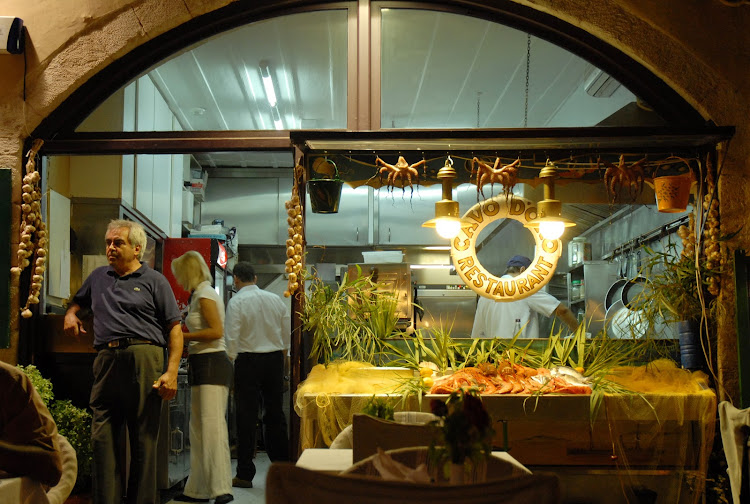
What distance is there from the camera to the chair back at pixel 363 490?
5.67 ft

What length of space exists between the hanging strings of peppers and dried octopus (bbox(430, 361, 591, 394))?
2716mm

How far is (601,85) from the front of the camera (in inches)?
219

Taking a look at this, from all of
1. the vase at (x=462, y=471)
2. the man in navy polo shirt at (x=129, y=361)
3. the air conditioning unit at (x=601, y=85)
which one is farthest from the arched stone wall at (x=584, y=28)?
the vase at (x=462, y=471)

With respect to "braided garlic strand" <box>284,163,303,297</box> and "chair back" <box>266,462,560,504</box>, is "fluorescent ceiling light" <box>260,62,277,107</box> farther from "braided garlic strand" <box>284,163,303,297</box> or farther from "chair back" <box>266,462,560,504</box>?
"chair back" <box>266,462,560,504</box>

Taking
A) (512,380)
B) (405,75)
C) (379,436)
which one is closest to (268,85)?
(405,75)

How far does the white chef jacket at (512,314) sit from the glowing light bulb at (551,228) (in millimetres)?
1491

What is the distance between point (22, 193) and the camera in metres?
5.33

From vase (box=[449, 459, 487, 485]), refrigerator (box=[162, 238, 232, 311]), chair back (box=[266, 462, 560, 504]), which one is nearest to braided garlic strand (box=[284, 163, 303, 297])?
vase (box=[449, 459, 487, 485])

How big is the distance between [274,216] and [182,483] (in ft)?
15.7

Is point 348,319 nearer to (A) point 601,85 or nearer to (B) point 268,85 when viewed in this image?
(B) point 268,85

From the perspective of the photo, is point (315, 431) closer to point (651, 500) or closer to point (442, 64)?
point (651, 500)

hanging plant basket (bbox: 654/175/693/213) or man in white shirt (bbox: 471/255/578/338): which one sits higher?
hanging plant basket (bbox: 654/175/693/213)

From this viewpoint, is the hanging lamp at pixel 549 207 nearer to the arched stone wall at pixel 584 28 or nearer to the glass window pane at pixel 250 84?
the arched stone wall at pixel 584 28

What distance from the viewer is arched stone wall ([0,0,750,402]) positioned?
5.20 meters
